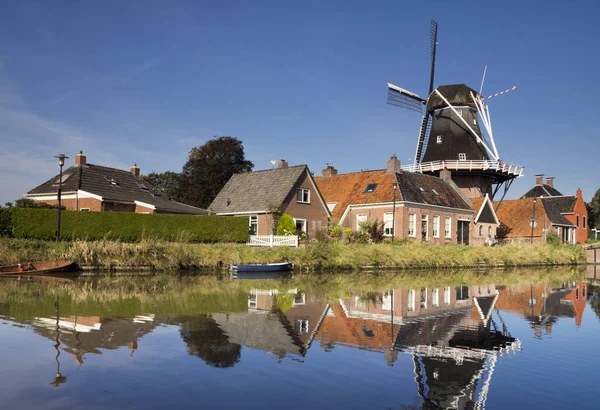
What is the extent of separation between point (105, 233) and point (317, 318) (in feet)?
66.2

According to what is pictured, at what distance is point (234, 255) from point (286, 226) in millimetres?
9467

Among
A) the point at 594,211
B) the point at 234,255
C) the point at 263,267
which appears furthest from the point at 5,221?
the point at 594,211

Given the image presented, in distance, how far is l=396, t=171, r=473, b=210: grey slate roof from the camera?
41219mm

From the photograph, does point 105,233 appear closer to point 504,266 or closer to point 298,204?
point 298,204

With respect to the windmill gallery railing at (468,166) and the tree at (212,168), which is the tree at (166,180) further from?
the windmill gallery railing at (468,166)

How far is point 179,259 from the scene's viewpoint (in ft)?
86.2

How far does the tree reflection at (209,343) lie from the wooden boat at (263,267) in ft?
44.2

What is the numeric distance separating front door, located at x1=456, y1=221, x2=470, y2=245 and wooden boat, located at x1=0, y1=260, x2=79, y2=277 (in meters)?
31.8

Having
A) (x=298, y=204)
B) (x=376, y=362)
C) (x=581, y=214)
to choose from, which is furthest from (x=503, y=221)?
(x=376, y=362)

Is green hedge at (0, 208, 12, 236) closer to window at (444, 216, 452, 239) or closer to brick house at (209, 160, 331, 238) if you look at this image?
brick house at (209, 160, 331, 238)

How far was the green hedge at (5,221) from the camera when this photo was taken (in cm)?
2719

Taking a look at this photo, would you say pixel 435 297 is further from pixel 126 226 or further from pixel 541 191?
pixel 541 191

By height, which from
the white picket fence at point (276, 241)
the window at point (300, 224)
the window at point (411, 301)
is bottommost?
the window at point (411, 301)

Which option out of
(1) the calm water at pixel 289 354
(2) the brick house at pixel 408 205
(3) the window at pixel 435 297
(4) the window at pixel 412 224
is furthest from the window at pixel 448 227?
(1) the calm water at pixel 289 354
